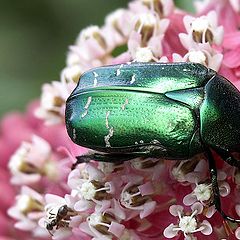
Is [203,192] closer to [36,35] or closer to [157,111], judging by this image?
[157,111]

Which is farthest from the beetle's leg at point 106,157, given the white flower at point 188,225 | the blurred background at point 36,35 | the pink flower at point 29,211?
the blurred background at point 36,35

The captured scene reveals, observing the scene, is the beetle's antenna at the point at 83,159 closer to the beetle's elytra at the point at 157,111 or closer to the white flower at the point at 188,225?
the beetle's elytra at the point at 157,111

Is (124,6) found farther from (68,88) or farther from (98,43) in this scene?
(68,88)

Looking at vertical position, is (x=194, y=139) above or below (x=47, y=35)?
above

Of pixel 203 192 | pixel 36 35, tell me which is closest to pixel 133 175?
pixel 203 192

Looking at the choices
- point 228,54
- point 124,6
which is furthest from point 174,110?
point 124,6
